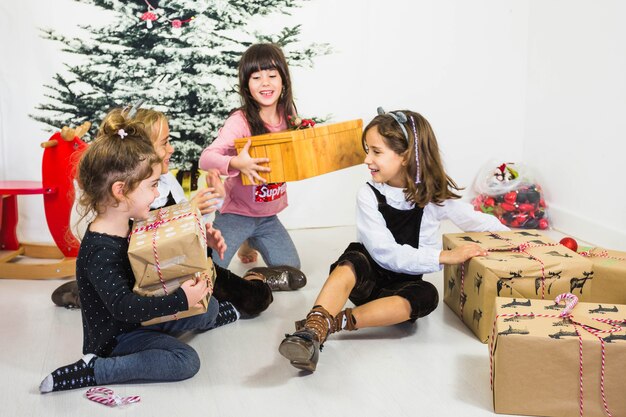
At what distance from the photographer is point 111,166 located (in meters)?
1.84

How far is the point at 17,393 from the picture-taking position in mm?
1864

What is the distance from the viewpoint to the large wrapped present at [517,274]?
6.72 ft

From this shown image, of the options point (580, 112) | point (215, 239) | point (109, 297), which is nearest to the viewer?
point (109, 297)

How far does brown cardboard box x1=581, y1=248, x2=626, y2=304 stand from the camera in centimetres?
212

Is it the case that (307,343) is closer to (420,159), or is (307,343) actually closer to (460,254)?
(460,254)

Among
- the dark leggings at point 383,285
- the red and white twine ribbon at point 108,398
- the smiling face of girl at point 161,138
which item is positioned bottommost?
the red and white twine ribbon at point 108,398

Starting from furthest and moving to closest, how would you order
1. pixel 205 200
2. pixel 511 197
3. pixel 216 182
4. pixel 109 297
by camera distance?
pixel 511 197, pixel 216 182, pixel 205 200, pixel 109 297

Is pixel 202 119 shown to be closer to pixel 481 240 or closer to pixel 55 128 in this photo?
pixel 55 128

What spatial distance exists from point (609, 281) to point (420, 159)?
0.64m

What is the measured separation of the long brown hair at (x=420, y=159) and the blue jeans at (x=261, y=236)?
680 millimetres

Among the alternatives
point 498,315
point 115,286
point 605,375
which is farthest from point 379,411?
point 115,286

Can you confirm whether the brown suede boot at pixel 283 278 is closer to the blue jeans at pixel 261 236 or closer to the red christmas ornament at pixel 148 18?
the blue jeans at pixel 261 236

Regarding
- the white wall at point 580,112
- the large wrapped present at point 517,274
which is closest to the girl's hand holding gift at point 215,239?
the large wrapped present at point 517,274

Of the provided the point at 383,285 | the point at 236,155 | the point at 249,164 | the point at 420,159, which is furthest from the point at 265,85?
the point at 383,285
